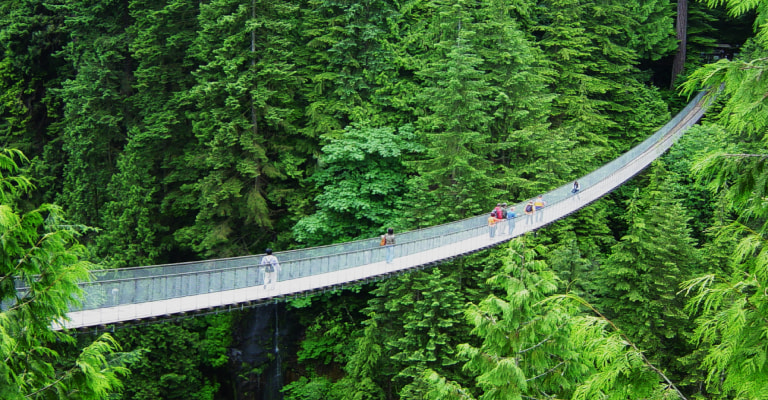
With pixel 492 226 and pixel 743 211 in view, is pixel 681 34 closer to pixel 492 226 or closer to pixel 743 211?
pixel 492 226

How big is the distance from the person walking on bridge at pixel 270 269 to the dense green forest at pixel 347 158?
491 cm

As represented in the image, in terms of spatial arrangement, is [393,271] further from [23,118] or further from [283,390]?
[23,118]

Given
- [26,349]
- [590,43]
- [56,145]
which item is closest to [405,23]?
[590,43]

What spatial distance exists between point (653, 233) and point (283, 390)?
452 inches

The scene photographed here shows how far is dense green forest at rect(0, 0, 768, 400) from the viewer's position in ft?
58.1

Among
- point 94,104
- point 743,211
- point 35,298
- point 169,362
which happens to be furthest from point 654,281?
point 94,104

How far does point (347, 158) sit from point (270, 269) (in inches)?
332

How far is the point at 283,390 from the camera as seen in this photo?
21.9 m

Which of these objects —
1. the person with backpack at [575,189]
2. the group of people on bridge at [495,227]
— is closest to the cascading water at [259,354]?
the group of people on bridge at [495,227]

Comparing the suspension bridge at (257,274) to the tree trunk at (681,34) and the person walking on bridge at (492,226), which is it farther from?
the tree trunk at (681,34)

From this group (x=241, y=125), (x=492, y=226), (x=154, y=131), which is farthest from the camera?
(x=154, y=131)

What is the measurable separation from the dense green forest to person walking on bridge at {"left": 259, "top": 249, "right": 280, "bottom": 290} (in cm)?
491

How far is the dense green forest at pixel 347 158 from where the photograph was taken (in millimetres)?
17719

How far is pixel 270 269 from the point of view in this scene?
1323 cm
